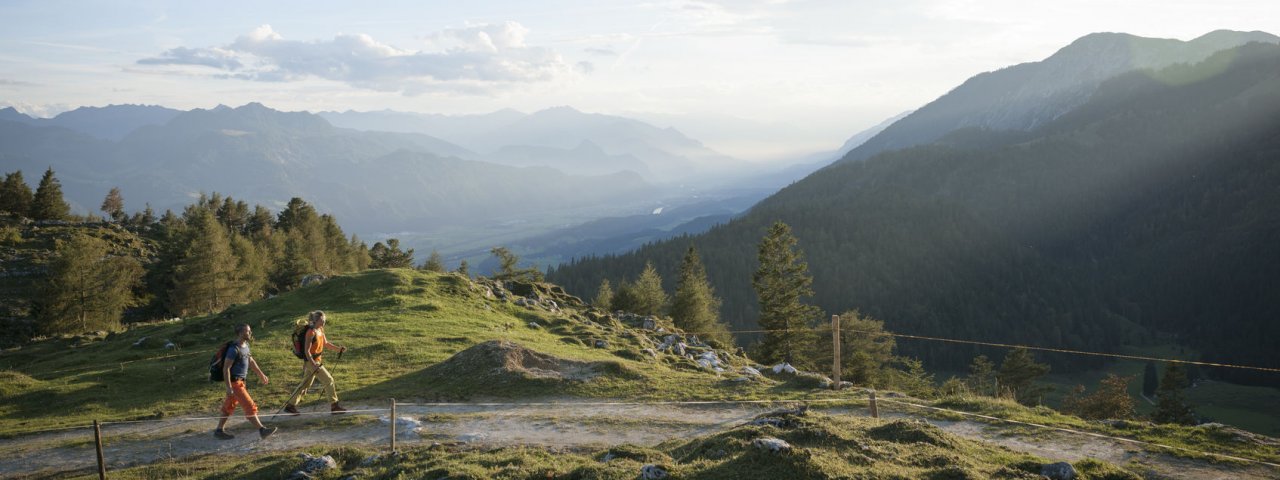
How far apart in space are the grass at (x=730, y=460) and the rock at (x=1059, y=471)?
0.27 meters

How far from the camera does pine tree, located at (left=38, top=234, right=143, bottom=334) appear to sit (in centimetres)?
4319

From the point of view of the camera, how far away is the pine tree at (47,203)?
2857 inches

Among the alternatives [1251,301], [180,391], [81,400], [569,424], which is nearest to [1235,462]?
[569,424]

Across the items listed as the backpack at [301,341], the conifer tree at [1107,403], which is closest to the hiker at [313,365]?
the backpack at [301,341]

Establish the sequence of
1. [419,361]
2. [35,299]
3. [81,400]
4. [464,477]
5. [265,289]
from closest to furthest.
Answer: [464,477]
[81,400]
[419,361]
[35,299]
[265,289]

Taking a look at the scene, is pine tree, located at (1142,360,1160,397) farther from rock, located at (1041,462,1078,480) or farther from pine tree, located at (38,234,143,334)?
pine tree, located at (38,234,143,334)

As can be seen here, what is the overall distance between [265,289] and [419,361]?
5447 centimetres

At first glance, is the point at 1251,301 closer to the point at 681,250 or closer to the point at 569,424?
the point at 681,250

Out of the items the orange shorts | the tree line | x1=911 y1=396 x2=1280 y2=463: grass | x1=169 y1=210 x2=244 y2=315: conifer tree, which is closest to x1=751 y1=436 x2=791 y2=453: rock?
x1=911 y1=396 x2=1280 y2=463: grass

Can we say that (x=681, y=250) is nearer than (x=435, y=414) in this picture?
No

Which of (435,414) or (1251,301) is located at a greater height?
(435,414)

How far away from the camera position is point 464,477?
10922mm

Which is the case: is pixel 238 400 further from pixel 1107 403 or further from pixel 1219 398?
pixel 1219 398

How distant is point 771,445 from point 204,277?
179ft
